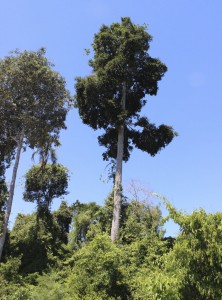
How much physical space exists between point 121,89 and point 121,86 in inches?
6.9

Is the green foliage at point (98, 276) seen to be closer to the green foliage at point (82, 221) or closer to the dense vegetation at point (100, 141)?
the dense vegetation at point (100, 141)

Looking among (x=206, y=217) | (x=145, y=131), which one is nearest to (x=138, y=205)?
(x=145, y=131)

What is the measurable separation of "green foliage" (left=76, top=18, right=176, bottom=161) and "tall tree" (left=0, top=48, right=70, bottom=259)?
191 cm

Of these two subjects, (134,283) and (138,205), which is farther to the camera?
(138,205)

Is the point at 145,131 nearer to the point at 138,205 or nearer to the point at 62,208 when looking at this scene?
the point at 138,205

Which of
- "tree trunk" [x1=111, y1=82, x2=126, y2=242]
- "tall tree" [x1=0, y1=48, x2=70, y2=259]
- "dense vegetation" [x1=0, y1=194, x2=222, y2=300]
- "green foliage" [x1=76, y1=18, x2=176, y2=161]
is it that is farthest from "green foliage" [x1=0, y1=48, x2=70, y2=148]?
"dense vegetation" [x1=0, y1=194, x2=222, y2=300]

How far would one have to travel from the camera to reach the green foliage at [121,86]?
1998 centimetres

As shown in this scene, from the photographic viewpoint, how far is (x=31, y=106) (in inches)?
854

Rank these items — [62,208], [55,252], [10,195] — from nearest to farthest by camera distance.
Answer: [10,195], [55,252], [62,208]

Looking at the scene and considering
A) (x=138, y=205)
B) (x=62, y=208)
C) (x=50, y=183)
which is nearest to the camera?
(x=138, y=205)

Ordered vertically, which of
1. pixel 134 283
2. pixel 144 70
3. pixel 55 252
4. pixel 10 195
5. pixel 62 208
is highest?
pixel 144 70

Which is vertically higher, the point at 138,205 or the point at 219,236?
the point at 138,205

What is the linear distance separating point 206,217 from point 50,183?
25754mm

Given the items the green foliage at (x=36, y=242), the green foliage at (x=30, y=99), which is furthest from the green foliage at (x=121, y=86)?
the green foliage at (x=36, y=242)
